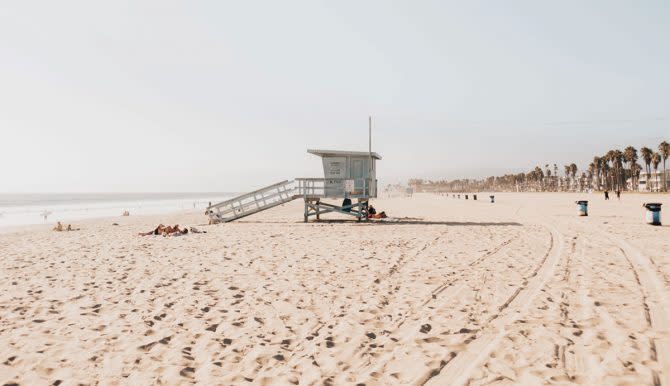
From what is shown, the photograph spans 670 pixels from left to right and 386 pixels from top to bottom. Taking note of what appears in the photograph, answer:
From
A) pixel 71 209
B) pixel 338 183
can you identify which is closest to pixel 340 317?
pixel 338 183

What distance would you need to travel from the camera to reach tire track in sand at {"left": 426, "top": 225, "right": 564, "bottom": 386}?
12.3 feet

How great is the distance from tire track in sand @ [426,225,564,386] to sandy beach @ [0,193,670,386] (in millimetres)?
24

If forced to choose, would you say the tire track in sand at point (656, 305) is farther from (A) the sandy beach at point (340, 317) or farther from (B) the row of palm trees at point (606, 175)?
(B) the row of palm trees at point (606, 175)

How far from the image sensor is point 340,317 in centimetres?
553

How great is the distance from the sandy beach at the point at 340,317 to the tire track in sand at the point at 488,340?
2cm

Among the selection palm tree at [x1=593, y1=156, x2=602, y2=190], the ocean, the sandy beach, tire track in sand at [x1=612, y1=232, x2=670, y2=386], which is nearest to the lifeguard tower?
the sandy beach

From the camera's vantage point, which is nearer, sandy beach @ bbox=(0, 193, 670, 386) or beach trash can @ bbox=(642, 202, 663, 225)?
sandy beach @ bbox=(0, 193, 670, 386)

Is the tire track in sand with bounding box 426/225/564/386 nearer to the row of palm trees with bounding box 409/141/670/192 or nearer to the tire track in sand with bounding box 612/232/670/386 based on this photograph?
the tire track in sand with bounding box 612/232/670/386

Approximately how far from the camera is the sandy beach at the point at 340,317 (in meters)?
3.90

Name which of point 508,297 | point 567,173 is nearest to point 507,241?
point 508,297

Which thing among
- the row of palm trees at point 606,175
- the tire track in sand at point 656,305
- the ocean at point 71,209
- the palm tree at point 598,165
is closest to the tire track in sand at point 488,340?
the tire track in sand at point 656,305

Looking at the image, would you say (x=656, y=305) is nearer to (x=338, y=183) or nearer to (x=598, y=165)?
(x=338, y=183)

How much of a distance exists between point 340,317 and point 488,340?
6.57 feet

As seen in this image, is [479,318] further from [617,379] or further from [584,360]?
[617,379]
